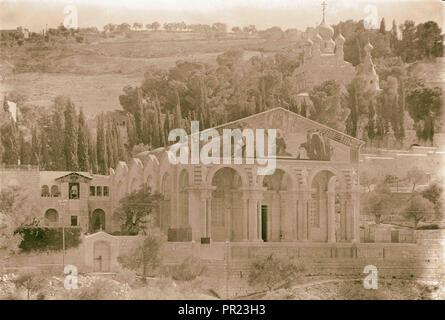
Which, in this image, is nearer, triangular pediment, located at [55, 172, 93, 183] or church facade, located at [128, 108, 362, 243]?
church facade, located at [128, 108, 362, 243]

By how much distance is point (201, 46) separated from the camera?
29.9 metres

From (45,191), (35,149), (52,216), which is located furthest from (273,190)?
(35,149)

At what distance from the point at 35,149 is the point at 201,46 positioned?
16.8 ft

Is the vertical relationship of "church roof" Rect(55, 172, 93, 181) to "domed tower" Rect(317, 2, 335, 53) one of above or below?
below

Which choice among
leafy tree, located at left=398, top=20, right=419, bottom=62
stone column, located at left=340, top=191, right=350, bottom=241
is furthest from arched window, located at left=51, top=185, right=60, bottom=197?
leafy tree, located at left=398, top=20, right=419, bottom=62

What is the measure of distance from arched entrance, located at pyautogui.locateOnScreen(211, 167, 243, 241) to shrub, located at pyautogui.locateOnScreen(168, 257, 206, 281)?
103 cm

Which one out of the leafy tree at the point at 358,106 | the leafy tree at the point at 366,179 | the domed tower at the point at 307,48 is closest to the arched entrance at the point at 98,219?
the leafy tree at the point at 366,179

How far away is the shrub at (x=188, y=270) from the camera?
27734mm

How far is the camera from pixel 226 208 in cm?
2888

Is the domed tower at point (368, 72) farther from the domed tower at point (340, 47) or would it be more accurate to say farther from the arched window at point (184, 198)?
the arched window at point (184, 198)

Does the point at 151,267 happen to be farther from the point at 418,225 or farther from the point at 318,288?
the point at 418,225

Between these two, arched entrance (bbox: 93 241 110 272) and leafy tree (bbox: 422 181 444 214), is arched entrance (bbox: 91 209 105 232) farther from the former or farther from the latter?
leafy tree (bbox: 422 181 444 214)

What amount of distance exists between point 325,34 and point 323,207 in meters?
4.78

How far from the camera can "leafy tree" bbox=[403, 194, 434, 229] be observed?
2995 cm
